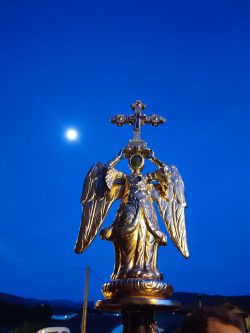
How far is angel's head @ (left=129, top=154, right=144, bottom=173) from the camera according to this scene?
427 cm

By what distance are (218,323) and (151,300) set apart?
2428 millimetres

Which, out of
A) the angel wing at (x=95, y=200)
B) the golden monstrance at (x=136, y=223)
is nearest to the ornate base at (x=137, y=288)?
the golden monstrance at (x=136, y=223)

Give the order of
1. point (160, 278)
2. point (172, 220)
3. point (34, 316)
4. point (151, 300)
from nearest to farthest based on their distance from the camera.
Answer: point (151, 300) < point (160, 278) < point (172, 220) < point (34, 316)

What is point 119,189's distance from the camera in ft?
13.7

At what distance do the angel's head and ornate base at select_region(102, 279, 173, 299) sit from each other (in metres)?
1.36

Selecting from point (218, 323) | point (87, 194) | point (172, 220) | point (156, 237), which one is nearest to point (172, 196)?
point (172, 220)

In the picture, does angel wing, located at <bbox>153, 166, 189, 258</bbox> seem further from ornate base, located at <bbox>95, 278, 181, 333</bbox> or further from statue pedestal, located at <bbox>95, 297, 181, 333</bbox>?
statue pedestal, located at <bbox>95, 297, 181, 333</bbox>

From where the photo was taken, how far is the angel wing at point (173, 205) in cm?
405

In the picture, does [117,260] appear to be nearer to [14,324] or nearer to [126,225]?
[126,225]

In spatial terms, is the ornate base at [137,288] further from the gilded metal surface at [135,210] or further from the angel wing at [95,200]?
the angel wing at [95,200]

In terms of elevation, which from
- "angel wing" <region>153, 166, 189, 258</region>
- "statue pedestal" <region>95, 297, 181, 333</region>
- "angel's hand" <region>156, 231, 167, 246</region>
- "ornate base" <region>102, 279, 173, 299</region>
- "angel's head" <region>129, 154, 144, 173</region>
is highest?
"angel's head" <region>129, 154, 144, 173</region>

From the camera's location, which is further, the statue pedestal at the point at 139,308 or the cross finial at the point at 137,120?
the cross finial at the point at 137,120

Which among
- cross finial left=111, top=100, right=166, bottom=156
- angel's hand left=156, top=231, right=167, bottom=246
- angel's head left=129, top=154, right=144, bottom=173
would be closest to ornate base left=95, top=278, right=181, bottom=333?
angel's hand left=156, top=231, right=167, bottom=246

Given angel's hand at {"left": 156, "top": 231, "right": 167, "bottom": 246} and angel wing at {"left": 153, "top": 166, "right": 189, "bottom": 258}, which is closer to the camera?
angel's hand at {"left": 156, "top": 231, "right": 167, "bottom": 246}
